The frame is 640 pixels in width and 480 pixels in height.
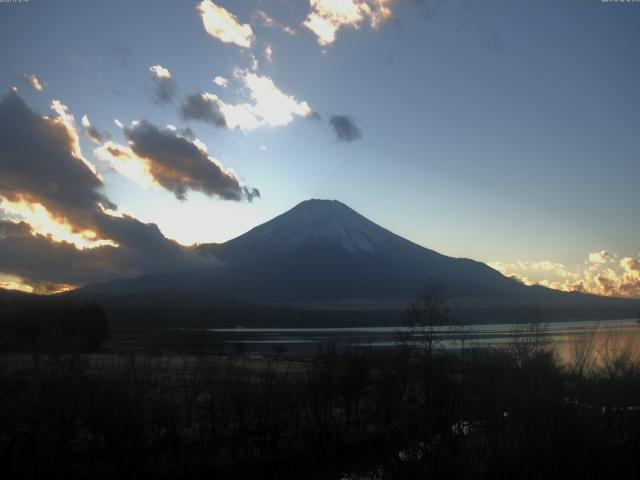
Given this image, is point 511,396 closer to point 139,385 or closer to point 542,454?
point 542,454

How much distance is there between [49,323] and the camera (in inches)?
1781

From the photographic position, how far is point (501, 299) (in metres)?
177

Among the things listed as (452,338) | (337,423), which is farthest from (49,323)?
(452,338)

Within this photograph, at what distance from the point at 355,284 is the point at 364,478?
7039 inches

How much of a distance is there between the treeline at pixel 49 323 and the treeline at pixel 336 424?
24.8m

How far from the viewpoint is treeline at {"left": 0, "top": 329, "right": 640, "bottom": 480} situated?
7758mm

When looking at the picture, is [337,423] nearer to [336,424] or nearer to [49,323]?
[336,424]

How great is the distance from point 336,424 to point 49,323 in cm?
3365

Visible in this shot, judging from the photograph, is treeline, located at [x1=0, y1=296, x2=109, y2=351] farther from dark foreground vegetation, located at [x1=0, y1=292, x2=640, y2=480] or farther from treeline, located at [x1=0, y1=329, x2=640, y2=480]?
treeline, located at [x1=0, y1=329, x2=640, y2=480]

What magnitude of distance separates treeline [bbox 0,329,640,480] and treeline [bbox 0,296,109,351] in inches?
977

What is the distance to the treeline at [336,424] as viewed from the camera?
25.5 ft

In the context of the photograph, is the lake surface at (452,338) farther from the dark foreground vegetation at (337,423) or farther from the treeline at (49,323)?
the treeline at (49,323)

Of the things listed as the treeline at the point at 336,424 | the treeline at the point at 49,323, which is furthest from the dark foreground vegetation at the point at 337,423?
the treeline at the point at 49,323

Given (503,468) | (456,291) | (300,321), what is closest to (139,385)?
(503,468)
